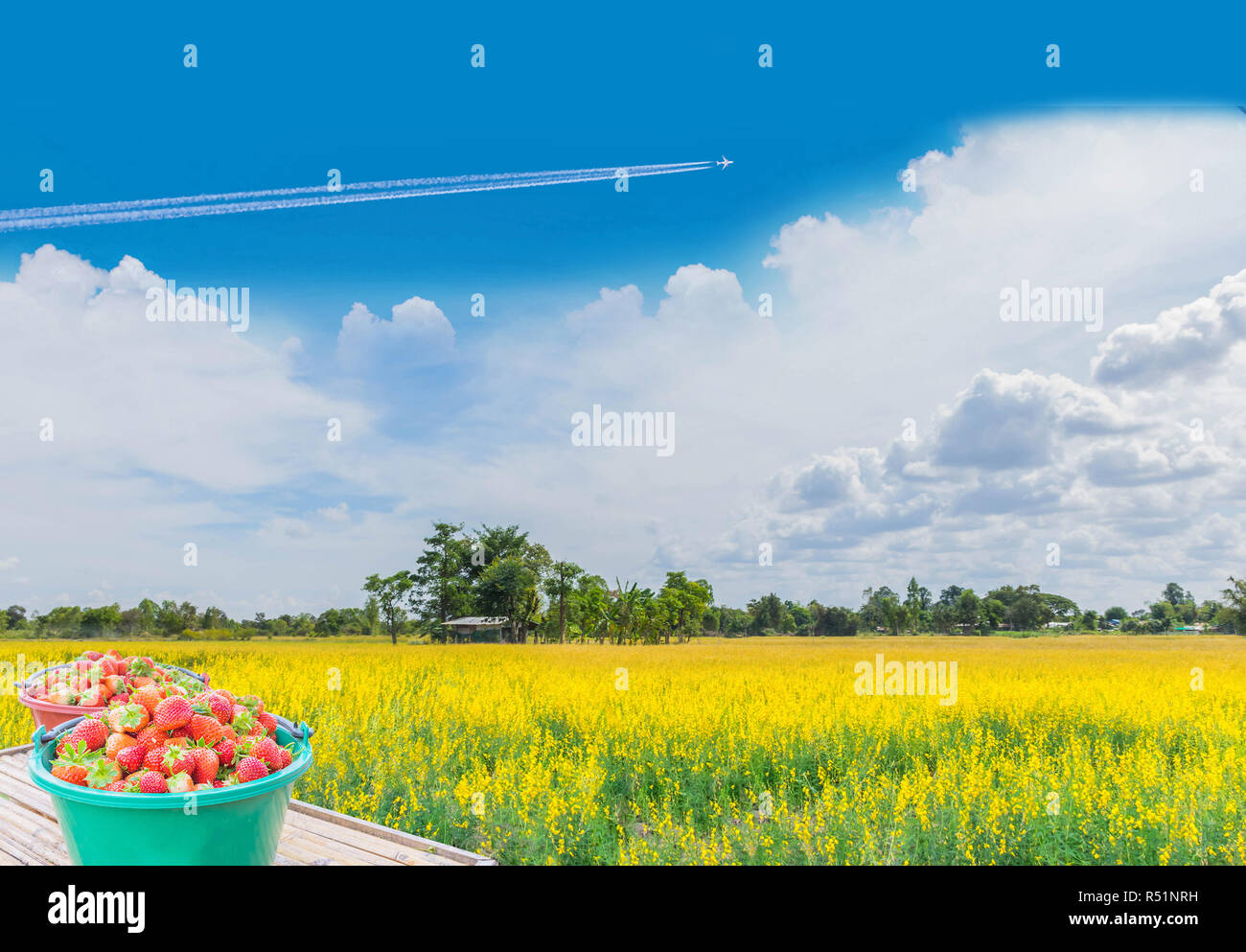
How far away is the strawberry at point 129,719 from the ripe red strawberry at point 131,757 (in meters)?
0.14

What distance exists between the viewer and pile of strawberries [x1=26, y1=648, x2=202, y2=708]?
17.6 ft

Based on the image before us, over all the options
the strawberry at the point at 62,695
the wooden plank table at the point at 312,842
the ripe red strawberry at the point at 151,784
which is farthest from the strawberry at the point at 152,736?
the strawberry at the point at 62,695

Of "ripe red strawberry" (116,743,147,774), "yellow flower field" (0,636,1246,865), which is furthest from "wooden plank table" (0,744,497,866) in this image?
"yellow flower field" (0,636,1246,865)

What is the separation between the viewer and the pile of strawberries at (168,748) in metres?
3.36

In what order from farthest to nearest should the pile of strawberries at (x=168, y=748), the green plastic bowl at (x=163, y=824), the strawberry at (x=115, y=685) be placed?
the strawberry at (x=115, y=685), the pile of strawberries at (x=168, y=748), the green plastic bowl at (x=163, y=824)

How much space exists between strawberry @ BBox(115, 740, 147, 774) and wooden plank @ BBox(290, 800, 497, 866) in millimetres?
1239

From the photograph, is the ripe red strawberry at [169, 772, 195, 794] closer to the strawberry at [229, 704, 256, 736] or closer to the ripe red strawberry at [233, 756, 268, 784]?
the ripe red strawberry at [233, 756, 268, 784]

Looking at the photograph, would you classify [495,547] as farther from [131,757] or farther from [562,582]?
[131,757]

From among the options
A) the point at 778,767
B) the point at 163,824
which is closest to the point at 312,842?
the point at 163,824

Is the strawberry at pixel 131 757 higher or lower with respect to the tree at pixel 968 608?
higher

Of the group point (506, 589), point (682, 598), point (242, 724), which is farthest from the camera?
point (682, 598)

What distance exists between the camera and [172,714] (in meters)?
3.63

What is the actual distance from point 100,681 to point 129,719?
7.87ft

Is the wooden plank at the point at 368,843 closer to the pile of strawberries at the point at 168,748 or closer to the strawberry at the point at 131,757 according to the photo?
the pile of strawberries at the point at 168,748
